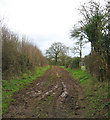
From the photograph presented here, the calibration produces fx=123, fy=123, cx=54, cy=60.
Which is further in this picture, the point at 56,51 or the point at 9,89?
the point at 56,51

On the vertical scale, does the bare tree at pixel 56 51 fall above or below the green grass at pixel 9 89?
above

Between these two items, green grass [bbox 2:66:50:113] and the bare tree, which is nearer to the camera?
green grass [bbox 2:66:50:113]

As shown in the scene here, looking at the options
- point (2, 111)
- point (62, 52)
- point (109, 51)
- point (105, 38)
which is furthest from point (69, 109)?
point (62, 52)

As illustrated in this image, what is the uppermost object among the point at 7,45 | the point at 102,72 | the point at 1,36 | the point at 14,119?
the point at 1,36

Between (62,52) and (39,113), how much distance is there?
46.2 meters

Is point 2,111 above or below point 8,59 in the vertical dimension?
below

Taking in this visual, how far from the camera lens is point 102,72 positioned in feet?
28.9

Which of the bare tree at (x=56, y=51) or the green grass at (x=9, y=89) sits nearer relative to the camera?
the green grass at (x=9, y=89)

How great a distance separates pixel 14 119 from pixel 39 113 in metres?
0.99

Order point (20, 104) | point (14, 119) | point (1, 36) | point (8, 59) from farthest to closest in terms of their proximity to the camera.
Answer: point (8, 59), point (1, 36), point (20, 104), point (14, 119)

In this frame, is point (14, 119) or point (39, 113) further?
point (39, 113)

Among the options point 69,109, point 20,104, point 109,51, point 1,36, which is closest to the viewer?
point 69,109

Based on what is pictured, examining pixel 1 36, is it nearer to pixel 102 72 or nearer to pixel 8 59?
pixel 8 59

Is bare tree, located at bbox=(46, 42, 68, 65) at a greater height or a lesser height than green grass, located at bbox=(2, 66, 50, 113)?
greater
